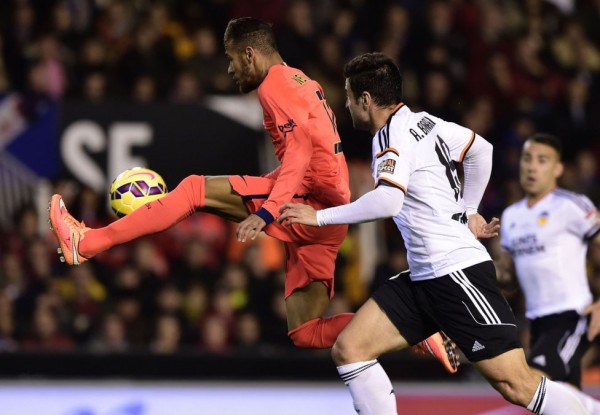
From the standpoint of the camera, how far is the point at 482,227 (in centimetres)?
589

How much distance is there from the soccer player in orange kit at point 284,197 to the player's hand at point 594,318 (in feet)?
4.22

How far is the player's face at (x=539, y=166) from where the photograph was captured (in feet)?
23.8

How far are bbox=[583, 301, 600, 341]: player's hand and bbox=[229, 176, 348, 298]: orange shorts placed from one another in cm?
170

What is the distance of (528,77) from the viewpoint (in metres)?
12.1

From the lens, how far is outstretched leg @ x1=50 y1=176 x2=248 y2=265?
5.86 m

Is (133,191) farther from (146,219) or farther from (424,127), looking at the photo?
(424,127)

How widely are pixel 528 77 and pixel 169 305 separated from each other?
4706mm

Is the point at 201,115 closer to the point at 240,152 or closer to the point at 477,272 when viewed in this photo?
the point at 240,152

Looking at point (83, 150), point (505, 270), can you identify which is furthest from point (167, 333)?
point (505, 270)

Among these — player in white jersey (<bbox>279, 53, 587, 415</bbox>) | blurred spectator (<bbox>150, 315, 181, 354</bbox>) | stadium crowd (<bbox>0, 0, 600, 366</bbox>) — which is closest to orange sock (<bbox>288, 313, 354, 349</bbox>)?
player in white jersey (<bbox>279, 53, 587, 415</bbox>)

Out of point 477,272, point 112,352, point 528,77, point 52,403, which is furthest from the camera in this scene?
point 528,77

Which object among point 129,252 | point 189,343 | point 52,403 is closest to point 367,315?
point 52,403

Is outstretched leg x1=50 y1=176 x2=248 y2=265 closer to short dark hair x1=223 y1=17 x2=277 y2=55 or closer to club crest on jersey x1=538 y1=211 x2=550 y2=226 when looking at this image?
short dark hair x1=223 y1=17 x2=277 y2=55

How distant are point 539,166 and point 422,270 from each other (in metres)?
1.94
